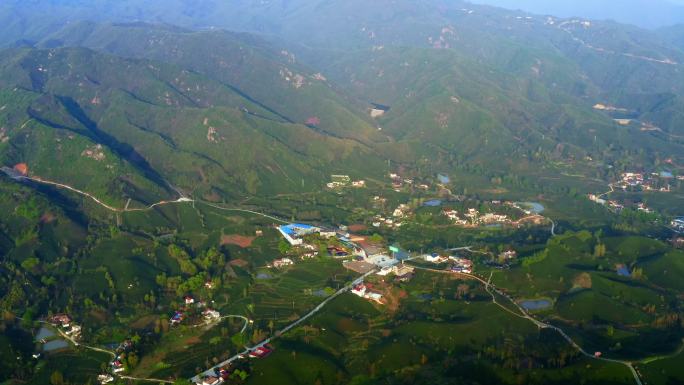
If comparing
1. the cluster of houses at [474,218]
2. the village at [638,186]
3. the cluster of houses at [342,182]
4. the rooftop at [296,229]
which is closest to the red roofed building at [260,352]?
the rooftop at [296,229]

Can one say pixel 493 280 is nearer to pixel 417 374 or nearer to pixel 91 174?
pixel 417 374

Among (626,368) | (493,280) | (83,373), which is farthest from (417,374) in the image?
(83,373)

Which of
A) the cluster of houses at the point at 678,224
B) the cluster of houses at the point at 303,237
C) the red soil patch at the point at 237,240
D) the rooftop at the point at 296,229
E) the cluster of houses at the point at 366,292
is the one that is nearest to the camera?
the cluster of houses at the point at 366,292

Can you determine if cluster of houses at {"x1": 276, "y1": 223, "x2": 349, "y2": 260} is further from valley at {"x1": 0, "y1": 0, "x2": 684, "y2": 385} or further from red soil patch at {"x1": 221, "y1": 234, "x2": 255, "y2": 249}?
red soil patch at {"x1": 221, "y1": 234, "x2": 255, "y2": 249}

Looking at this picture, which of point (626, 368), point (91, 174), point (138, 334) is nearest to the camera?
point (626, 368)

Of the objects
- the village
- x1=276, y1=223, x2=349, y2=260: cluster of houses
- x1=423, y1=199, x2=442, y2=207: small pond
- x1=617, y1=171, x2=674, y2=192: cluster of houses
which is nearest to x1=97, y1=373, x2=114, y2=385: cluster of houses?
x1=276, y1=223, x2=349, y2=260: cluster of houses

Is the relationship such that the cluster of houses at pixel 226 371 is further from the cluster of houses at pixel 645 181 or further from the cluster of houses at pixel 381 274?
the cluster of houses at pixel 645 181
